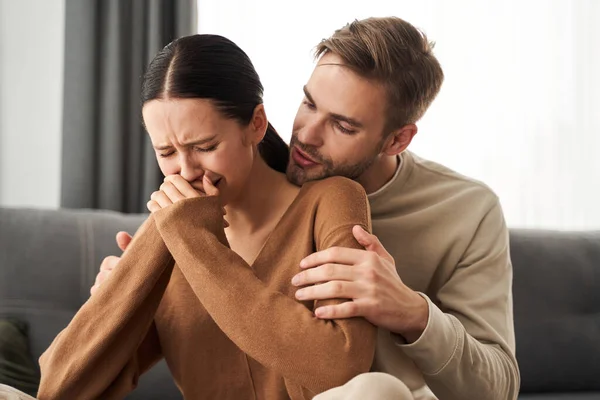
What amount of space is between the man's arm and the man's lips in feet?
0.92

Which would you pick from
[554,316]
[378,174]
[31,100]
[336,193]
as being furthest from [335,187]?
[31,100]

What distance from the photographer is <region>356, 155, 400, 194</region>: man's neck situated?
5.95 ft

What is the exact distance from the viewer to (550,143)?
3.66 metres

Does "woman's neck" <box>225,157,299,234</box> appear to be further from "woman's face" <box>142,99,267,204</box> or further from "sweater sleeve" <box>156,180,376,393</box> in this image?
"sweater sleeve" <box>156,180,376,393</box>

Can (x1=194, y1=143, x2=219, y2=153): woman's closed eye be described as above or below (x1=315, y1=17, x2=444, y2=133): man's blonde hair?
below

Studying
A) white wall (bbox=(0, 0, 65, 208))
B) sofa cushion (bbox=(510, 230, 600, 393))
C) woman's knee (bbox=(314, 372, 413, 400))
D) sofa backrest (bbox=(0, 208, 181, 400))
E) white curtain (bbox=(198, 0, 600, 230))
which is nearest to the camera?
woman's knee (bbox=(314, 372, 413, 400))

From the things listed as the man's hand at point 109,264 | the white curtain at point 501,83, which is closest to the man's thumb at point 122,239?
the man's hand at point 109,264

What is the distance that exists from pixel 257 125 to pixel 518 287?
1390 millimetres

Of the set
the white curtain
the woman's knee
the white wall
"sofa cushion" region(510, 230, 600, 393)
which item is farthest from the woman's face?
the white curtain

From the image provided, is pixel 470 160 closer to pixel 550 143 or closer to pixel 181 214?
pixel 550 143

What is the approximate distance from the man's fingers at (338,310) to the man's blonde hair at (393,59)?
59 cm

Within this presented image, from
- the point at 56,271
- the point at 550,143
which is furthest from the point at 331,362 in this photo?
the point at 550,143

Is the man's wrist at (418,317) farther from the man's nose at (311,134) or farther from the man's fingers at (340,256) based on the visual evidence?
the man's nose at (311,134)

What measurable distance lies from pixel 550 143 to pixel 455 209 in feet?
6.75
